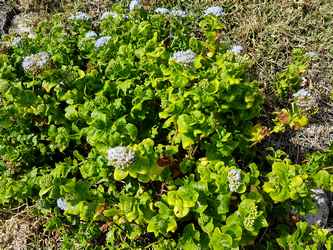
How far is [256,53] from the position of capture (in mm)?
3797

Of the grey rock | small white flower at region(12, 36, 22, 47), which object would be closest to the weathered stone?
small white flower at region(12, 36, 22, 47)

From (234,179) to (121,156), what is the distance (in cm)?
55

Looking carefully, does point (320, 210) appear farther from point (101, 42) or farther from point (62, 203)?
point (101, 42)

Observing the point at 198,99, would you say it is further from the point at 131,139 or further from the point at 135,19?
the point at 135,19

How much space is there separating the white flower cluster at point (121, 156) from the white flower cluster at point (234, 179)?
1.56ft

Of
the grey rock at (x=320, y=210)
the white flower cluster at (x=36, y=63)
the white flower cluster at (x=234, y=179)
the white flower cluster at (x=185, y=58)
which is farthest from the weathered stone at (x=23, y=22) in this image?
the grey rock at (x=320, y=210)

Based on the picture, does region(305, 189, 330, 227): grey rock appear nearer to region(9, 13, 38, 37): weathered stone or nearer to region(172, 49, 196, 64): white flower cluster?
region(172, 49, 196, 64): white flower cluster

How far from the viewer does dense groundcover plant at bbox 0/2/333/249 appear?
2414 mm

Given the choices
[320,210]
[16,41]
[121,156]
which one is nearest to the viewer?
[121,156]

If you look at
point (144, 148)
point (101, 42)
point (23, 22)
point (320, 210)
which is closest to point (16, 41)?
point (101, 42)

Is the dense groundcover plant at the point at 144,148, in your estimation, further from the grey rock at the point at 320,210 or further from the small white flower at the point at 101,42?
the grey rock at the point at 320,210

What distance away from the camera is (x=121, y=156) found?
226 centimetres

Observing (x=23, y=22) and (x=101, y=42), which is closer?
(x=101, y=42)

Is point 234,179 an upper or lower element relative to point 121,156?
lower
